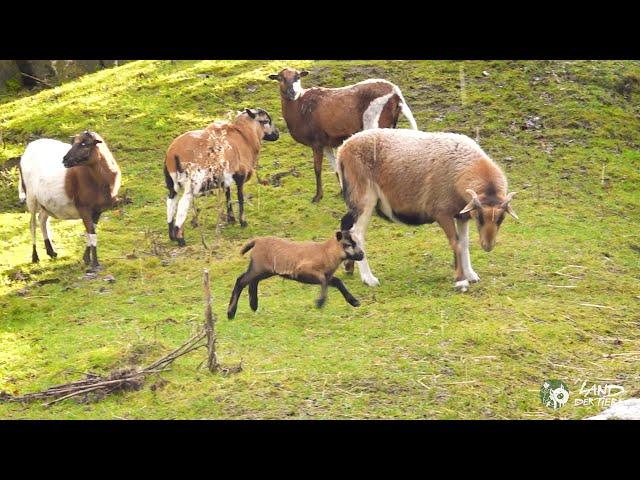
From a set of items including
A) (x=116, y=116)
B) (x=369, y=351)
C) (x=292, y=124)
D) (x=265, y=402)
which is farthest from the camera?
(x=116, y=116)

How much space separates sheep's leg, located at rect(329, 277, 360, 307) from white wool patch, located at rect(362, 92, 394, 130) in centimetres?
436

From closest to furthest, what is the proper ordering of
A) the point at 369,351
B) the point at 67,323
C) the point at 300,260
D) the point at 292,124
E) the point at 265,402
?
1. the point at 265,402
2. the point at 369,351
3. the point at 300,260
4. the point at 67,323
5. the point at 292,124

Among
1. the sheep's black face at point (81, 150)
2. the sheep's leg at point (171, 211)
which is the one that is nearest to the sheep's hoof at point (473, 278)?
the sheep's leg at point (171, 211)

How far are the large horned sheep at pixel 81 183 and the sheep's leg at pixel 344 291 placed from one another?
3842 millimetres

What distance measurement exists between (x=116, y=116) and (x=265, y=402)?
1088cm

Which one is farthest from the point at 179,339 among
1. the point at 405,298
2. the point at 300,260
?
the point at 405,298

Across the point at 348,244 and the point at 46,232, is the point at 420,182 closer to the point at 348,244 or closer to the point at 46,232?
the point at 348,244

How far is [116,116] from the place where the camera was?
18.4 m

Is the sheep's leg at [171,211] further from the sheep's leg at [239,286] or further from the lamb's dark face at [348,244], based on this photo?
the lamb's dark face at [348,244]

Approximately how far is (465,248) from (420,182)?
3.10 feet

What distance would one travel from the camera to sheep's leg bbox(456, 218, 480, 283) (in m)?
11.5

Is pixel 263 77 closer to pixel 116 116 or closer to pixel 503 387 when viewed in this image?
pixel 116 116

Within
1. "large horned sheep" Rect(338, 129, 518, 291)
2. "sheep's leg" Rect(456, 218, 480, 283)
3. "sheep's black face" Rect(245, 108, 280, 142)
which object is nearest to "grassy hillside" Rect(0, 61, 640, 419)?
"sheep's leg" Rect(456, 218, 480, 283)
